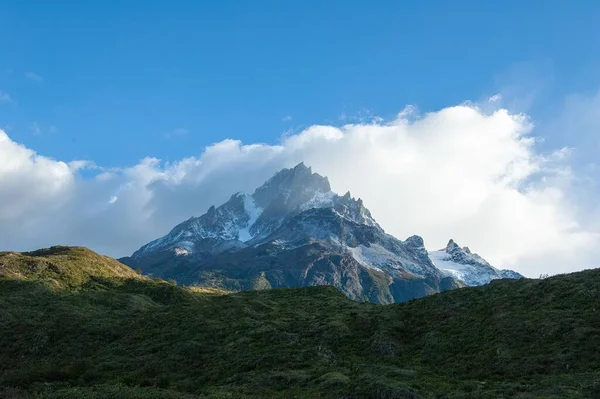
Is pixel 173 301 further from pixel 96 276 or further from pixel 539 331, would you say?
pixel 539 331

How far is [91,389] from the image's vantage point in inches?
1455

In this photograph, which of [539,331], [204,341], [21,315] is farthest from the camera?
[21,315]

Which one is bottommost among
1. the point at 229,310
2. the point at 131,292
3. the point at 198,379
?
the point at 198,379

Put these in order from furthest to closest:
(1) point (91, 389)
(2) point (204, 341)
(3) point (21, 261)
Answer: (3) point (21, 261)
(2) point (204, 341)
(1) point (91, 389)

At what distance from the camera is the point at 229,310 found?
6831cm

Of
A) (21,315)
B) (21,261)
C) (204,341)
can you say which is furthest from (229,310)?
(21,261)

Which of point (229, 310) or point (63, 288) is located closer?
point (229, 310)

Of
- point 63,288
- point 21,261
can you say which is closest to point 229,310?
point 63,288

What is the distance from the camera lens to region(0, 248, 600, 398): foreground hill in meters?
36.9

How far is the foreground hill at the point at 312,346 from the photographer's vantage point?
36.9 metres

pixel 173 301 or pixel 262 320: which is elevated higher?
pixel 173 301

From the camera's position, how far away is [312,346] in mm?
51281

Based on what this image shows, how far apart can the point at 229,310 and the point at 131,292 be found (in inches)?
1213

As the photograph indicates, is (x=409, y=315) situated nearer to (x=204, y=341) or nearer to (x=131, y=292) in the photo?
(x=204, y=341)
